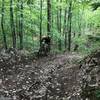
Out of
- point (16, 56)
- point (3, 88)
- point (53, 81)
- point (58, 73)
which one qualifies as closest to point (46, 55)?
point (16, 56)

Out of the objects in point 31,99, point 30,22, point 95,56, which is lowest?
point 31,99

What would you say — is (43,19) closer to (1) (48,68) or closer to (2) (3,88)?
(1) (48,68)

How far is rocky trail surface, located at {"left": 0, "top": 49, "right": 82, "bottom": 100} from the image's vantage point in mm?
8477

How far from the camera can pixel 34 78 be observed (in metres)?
10.4

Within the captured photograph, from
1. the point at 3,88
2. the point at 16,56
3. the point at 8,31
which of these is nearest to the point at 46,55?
the point at 16,56

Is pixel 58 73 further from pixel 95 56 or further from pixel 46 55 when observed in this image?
pixel 46 55

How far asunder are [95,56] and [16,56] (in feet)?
19.2

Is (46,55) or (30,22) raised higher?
(30,22)

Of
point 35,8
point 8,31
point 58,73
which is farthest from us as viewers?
point 8,31

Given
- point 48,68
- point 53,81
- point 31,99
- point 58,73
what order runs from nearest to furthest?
point 31,99, point 53,81, point 58,73, point 48,68

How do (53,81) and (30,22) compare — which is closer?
(53,81)

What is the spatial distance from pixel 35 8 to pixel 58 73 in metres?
11.1

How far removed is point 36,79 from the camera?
10.2 m

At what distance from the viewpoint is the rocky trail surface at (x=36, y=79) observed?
8477mm
